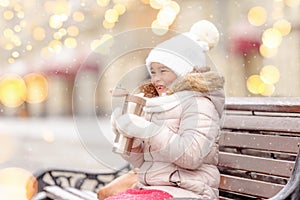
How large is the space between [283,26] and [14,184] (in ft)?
11.9

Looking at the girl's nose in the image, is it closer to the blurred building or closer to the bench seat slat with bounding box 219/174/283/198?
the bench seat slat with bounding box 219/174/283/198

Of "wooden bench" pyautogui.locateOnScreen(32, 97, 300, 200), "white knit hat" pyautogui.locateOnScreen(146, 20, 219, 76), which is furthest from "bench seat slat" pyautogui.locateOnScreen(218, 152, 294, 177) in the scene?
"white knit hat" pyautogui.locateOnScreen(146, 20, 219, 76)

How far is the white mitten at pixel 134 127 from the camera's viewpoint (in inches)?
61.5

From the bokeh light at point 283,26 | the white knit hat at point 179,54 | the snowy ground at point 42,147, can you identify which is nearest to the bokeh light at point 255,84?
the bokeh light at point 283,26

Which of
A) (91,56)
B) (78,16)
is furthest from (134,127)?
(78,16)

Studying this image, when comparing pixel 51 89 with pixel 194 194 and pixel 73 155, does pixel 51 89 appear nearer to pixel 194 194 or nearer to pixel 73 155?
pixel 73 155

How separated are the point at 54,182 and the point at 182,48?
1158 mm

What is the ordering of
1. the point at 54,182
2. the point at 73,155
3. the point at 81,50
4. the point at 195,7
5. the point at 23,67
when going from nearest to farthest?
the point at 54,182 < the point at 73,155 < the point at 195,7 < the point at 81,50 < the point at 23,67

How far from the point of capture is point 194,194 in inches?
64.6

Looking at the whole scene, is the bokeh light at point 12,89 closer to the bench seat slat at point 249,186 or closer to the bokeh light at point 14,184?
the bokeh light at point 14,184

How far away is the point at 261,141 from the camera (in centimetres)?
198

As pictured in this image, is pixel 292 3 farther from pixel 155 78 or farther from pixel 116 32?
pixel 155 78

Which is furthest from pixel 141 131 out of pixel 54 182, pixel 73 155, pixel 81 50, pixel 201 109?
pixel 81 50

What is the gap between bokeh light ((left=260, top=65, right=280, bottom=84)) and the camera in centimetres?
688
